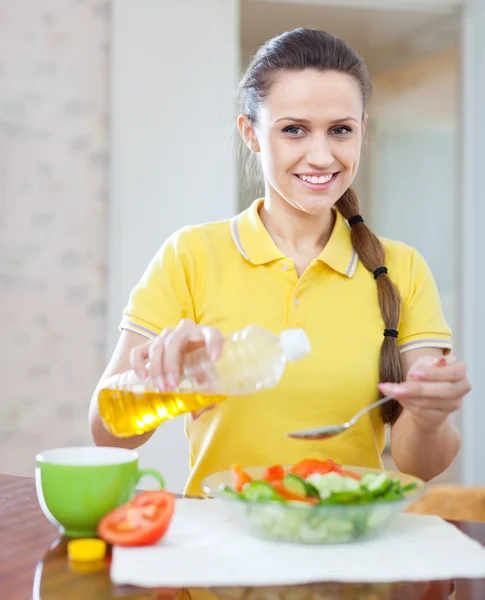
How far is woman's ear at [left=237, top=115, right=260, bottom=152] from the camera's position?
5.21 ft

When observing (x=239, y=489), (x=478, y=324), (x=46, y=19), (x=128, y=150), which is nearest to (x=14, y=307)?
(x=128, y=150)

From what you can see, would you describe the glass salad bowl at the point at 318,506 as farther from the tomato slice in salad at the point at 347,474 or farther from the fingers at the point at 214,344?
the fingers at the point at 214,344

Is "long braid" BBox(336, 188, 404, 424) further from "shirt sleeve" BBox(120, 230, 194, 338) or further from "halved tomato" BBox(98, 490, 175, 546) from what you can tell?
"halved tomato" BBox(98, 490, 175, 546)

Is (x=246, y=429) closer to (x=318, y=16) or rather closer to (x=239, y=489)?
(x=239, y=489)

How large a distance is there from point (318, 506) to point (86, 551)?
247mm

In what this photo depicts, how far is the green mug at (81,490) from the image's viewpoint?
91 cm

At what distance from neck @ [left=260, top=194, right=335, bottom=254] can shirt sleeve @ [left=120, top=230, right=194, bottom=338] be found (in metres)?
0.18

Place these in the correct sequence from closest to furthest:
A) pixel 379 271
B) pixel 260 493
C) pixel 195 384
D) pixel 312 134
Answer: pixel 260 493 < pixel 195 384 < pixel 312 134 < pixel 379 271

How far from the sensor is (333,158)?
4.68 feet

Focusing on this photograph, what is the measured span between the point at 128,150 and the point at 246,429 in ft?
7.42

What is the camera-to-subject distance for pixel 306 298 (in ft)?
4.93

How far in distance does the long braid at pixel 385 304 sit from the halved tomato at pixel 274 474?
47 centimetres

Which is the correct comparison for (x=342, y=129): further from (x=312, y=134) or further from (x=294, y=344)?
(x=294, y=344)

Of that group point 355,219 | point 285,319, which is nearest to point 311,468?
point 285,319
